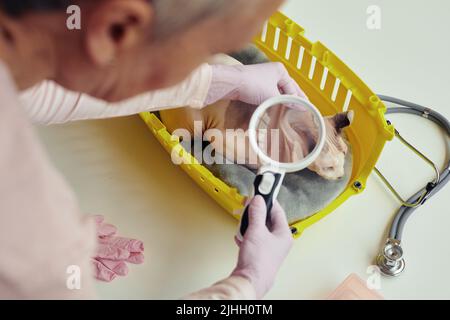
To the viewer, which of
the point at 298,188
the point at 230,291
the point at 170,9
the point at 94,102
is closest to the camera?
the point at 170,9

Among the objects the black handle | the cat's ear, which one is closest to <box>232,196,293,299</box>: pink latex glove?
the black handle

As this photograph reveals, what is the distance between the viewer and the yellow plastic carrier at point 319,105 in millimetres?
833

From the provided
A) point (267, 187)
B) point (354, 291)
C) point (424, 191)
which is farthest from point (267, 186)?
point (424, 191)

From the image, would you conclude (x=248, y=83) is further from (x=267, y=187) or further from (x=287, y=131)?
(x=267, y=187)

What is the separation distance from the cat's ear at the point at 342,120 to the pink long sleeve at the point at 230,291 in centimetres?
33

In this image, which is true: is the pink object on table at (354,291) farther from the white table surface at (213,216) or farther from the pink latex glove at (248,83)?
the pink latex glove at (248,83)

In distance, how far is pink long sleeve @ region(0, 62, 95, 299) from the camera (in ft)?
1.33

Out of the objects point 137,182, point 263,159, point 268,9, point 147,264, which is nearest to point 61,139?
point 137,182

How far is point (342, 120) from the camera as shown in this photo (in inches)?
34.1

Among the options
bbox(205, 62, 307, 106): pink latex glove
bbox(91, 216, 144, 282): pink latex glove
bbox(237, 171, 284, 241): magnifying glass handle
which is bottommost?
bbox(91, 216, 144, 282): pink latex glove

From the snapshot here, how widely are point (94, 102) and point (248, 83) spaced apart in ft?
0.83

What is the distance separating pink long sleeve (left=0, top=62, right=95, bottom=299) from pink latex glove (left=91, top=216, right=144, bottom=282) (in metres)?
0.33

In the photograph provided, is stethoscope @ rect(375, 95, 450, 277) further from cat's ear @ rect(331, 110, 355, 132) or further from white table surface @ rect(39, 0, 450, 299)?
cat's ear @ rect(331, 110, 355, 132)

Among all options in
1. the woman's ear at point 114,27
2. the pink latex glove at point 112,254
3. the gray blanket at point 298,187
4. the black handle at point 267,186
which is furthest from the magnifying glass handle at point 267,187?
the woman's ear at point 114,27
